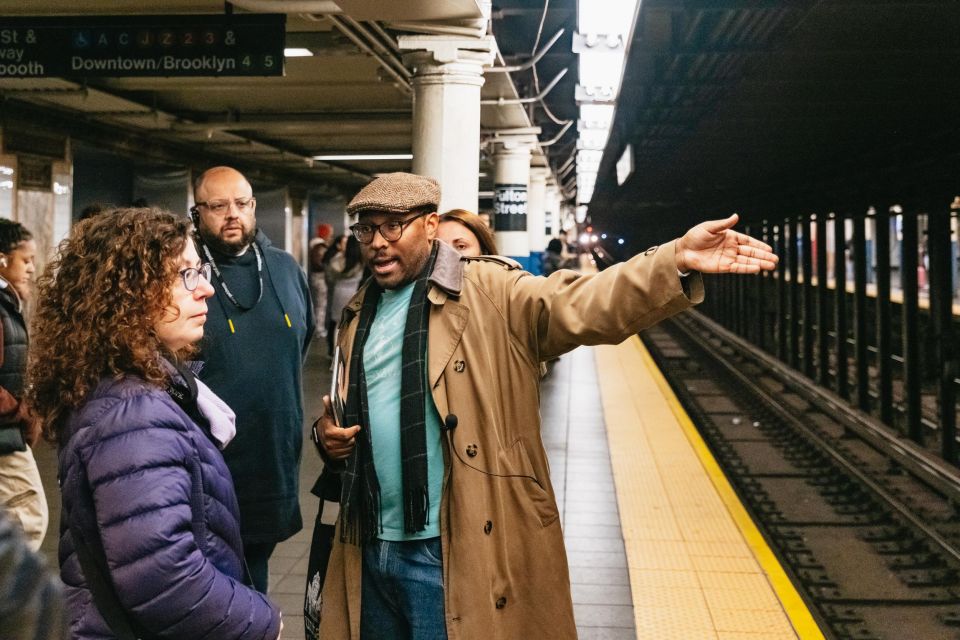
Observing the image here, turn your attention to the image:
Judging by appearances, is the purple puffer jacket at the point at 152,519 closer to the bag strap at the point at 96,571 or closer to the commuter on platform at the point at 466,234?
the bag strap at the point at 96,571

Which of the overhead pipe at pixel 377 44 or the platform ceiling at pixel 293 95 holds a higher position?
the platform ceiling at pixel 293 95

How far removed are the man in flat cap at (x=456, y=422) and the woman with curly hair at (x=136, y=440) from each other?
1.59ft

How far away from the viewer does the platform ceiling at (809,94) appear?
5.56 m

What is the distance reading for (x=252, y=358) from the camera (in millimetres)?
3203

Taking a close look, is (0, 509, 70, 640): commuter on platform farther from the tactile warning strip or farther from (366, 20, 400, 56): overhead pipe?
(366, 20, 400, 56): overhead pipe

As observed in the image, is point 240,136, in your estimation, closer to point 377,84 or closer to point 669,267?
point 377,84

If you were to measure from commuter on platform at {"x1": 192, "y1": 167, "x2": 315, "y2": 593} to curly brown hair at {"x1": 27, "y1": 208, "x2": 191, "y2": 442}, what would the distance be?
1.12 metres

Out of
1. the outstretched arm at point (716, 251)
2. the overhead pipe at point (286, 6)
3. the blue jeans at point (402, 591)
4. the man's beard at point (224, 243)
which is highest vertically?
the overhead pipe at point (286, 6)

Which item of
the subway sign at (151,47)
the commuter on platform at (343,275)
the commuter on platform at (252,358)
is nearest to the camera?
the commuter on platform at (252,358)

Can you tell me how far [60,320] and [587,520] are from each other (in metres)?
4.44

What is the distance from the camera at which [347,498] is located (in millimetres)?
2461

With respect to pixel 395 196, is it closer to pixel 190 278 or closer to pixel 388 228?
pixel 388 228

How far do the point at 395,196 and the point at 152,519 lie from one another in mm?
1055

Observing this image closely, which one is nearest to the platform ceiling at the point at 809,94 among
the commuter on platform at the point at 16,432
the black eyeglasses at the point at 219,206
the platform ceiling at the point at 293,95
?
the platform ceiling at the point at 293,95
